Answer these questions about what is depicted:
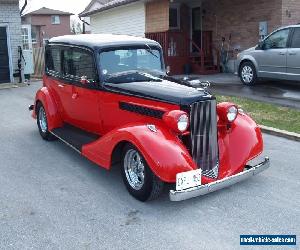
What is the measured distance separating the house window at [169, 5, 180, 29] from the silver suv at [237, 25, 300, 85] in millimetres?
6043

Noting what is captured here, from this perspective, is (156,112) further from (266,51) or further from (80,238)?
(266,51)

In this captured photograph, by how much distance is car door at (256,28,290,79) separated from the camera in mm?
11781

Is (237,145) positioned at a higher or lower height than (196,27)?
lower

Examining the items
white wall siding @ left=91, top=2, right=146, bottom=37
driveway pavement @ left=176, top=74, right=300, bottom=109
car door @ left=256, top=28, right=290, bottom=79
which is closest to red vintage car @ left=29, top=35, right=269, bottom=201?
driveway pavement @ left=176, top=74, right=300, bottom=109

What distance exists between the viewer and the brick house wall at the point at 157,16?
16.9 m

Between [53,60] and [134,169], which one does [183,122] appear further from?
[53,60]

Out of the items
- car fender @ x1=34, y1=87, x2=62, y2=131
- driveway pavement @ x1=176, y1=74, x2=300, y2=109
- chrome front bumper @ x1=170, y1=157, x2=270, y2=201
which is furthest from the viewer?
driveway pavement @ x1=176, y1=74, x2=300, y2=109

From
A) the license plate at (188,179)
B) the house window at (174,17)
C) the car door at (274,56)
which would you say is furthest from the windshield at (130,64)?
the house window at (174,17)

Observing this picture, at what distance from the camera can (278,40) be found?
12.0 meters

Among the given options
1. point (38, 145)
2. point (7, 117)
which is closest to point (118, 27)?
point (7, 117)

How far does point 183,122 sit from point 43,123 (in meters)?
3.91

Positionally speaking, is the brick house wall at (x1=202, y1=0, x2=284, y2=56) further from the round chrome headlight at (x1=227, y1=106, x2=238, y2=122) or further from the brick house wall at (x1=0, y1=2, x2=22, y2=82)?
the round chrome headlight at (x1=227, y1=106, x2=238, y2=122)

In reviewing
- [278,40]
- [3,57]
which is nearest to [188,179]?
[278,40]

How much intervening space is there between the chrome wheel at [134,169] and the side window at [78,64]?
4.96 ft
